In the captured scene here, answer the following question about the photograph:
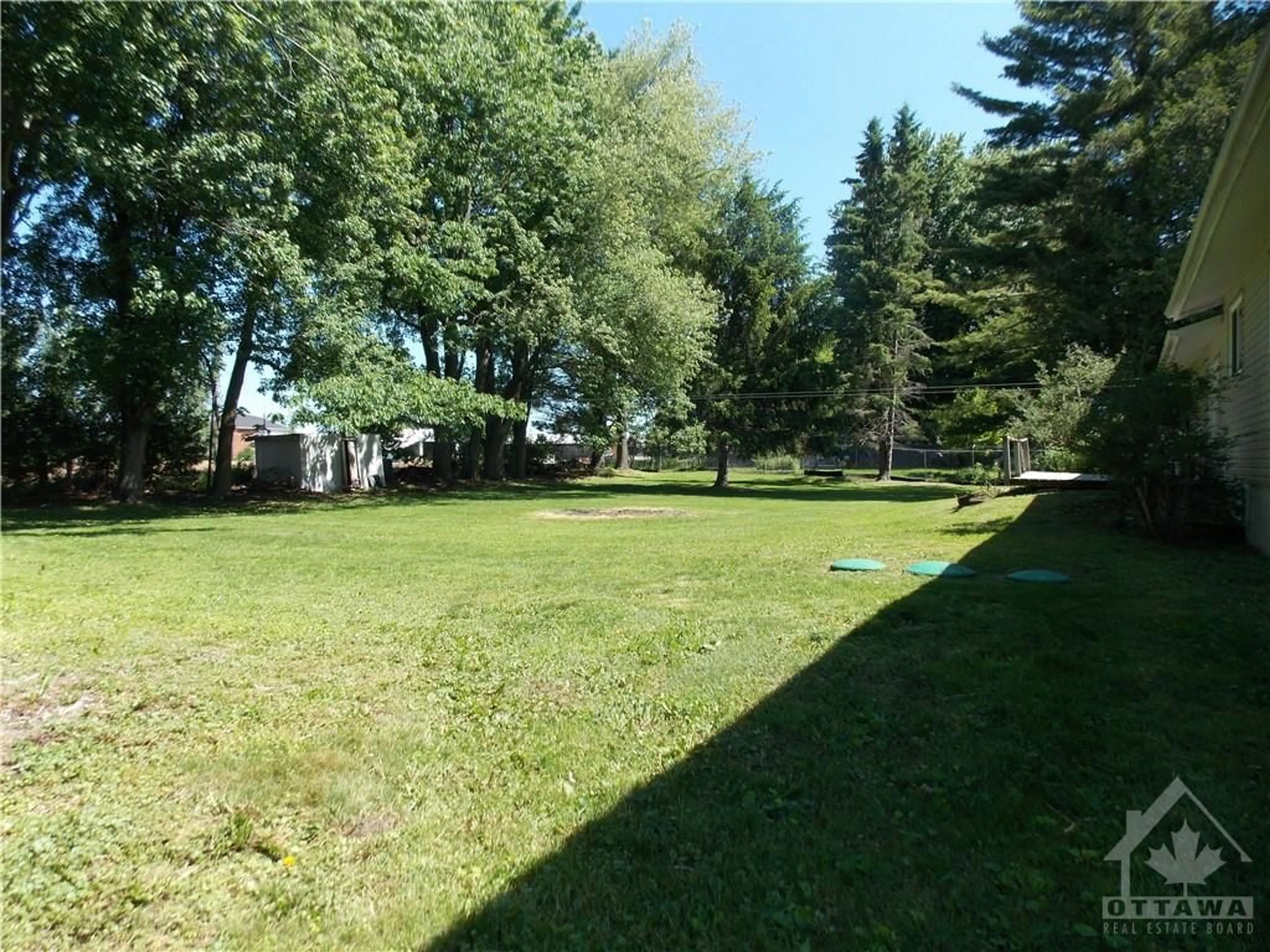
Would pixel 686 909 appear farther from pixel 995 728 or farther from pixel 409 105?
pixel 409 105

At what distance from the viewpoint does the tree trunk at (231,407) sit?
16.5m

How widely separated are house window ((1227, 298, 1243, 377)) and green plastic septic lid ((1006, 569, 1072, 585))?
4834 millimetres

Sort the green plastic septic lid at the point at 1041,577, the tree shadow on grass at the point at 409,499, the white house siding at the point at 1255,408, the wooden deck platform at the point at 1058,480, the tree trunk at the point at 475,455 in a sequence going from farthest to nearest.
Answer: the tree trunk at the point at 475,455
the wooden deck platform at the point at 1058,480
the tree shadow on grass at the point at 409,499
the white house siding at the point at 1255,408
the green plastic septic lid at the point at 1041,577

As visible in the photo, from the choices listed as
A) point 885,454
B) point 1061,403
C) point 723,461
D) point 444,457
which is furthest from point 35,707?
point 885,454

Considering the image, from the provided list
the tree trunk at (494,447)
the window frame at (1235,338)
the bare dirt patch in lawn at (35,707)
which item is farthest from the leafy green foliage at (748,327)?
the bare dirt patch in lawn at (35,707)

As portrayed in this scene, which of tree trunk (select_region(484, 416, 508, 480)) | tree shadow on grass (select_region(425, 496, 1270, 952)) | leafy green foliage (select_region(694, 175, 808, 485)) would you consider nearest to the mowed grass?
tree shadow on grass (select_region(425, 496, 1270, 952))

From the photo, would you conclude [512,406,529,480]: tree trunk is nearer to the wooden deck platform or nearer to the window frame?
the wooden deck platform

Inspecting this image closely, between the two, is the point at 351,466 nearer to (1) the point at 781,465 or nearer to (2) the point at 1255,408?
(2) the point at 1255,408

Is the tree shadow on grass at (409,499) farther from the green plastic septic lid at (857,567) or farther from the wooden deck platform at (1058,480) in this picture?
the green plastic septic lid at (857,567)

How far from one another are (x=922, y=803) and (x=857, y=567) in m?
4.61

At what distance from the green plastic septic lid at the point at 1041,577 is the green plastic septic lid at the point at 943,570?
361 mm

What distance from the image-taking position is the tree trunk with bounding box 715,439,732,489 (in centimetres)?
2852

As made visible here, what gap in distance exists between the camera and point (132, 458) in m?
17.0

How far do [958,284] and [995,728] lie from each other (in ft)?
98.2
